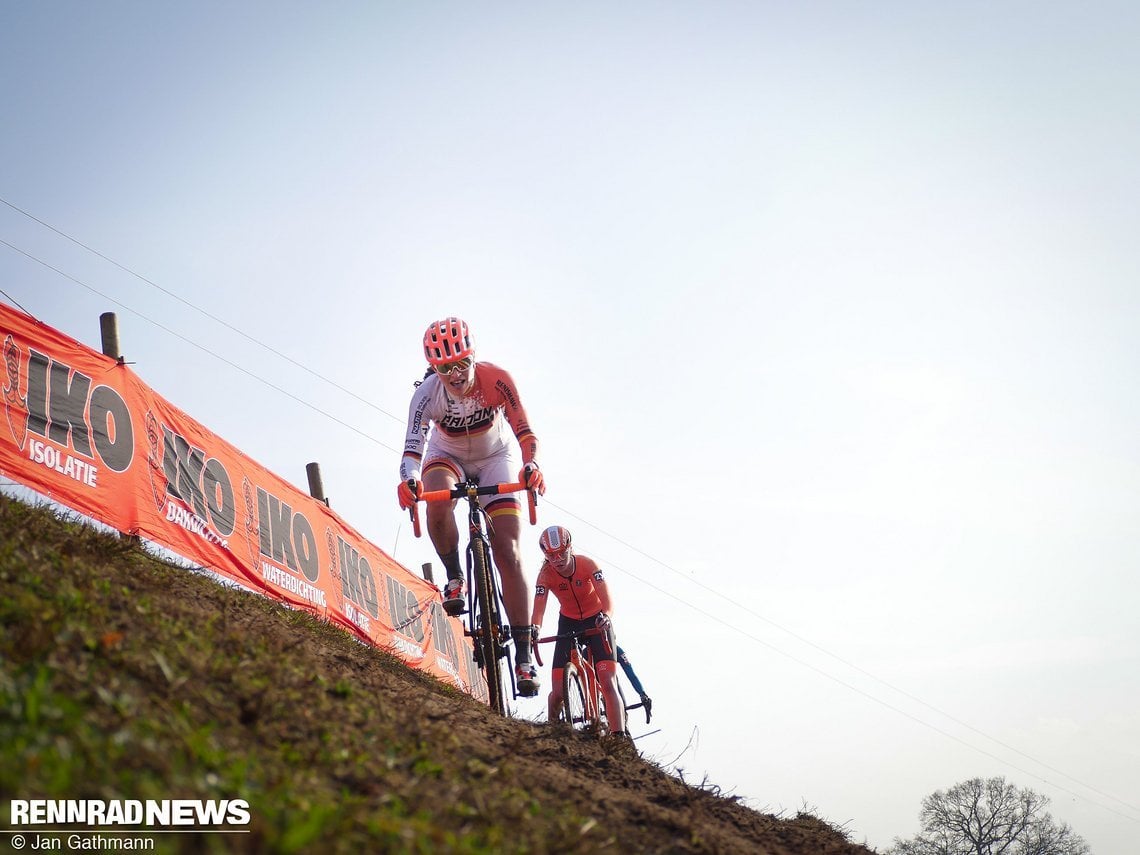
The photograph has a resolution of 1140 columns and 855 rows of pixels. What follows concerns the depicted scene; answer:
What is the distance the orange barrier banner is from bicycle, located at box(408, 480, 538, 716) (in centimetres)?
384

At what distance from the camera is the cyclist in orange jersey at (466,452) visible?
7.80 m

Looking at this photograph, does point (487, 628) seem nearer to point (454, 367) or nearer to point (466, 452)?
point (466, 452)

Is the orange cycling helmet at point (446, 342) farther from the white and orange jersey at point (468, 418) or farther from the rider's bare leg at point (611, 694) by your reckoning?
the rider's bare leg at point (611, 694)

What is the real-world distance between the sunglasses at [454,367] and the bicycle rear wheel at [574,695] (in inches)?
121

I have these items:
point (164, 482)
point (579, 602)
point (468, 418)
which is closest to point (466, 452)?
point (468, 418)

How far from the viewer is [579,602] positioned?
9.96m

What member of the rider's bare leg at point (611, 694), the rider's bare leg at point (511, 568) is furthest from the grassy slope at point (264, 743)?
the rider's bare leg at point (611, 694)

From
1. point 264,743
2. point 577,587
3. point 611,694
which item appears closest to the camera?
point 264,743

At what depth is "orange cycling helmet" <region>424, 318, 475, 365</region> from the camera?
780cm

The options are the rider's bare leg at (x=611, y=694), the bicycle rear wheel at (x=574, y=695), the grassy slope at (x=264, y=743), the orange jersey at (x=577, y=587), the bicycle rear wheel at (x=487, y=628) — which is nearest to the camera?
the grassy slope at (x=264, y=743)

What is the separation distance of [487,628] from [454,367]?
2.10 m

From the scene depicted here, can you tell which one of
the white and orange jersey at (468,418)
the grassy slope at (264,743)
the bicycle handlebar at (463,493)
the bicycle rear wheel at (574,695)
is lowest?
the grassy slope at (264,743)

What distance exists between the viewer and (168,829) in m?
2.83

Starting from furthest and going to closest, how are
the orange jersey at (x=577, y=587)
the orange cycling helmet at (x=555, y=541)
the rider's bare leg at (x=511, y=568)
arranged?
the orange jersey at (x=577, y=587)
the orange cycling helmet at (x=555, y=541)
the rider's bare leg at (x=511, y=568)
